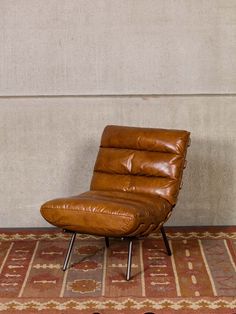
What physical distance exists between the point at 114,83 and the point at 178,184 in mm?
1046

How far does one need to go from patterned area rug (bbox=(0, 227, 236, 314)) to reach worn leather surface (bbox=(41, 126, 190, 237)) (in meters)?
0.29

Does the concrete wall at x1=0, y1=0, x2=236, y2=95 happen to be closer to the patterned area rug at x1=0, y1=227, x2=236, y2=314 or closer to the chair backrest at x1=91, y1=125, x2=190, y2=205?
the chair backrest at x1=91, y1=125, x2=190, y2=205

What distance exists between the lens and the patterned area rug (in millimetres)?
3865

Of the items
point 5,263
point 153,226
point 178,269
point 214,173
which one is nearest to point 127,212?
point 153,226

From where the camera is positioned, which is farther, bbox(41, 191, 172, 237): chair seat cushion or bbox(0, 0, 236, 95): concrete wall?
bbox(0, 0, 236, 95): concrete wall

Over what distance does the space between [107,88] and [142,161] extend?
0.82 m

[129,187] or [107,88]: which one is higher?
[107,88]

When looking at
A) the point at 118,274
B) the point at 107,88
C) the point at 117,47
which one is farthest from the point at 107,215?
the point at 117,47

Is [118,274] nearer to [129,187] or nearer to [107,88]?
[129,187]

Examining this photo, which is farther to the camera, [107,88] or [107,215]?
[107,88]

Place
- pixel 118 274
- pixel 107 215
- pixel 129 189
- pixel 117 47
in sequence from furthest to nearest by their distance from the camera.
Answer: pixel 117 47
pixel 129 189
pixel 118 274
pixel 107 215

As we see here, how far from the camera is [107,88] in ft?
17.4

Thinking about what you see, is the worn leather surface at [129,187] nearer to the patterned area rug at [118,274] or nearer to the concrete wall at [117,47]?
the patterned area rug at [118,274]

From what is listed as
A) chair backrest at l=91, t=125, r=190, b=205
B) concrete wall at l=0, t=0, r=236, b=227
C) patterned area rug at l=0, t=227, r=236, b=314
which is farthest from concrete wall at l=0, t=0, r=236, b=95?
patterned area rug at l=0, t=227, r=236, b=314
